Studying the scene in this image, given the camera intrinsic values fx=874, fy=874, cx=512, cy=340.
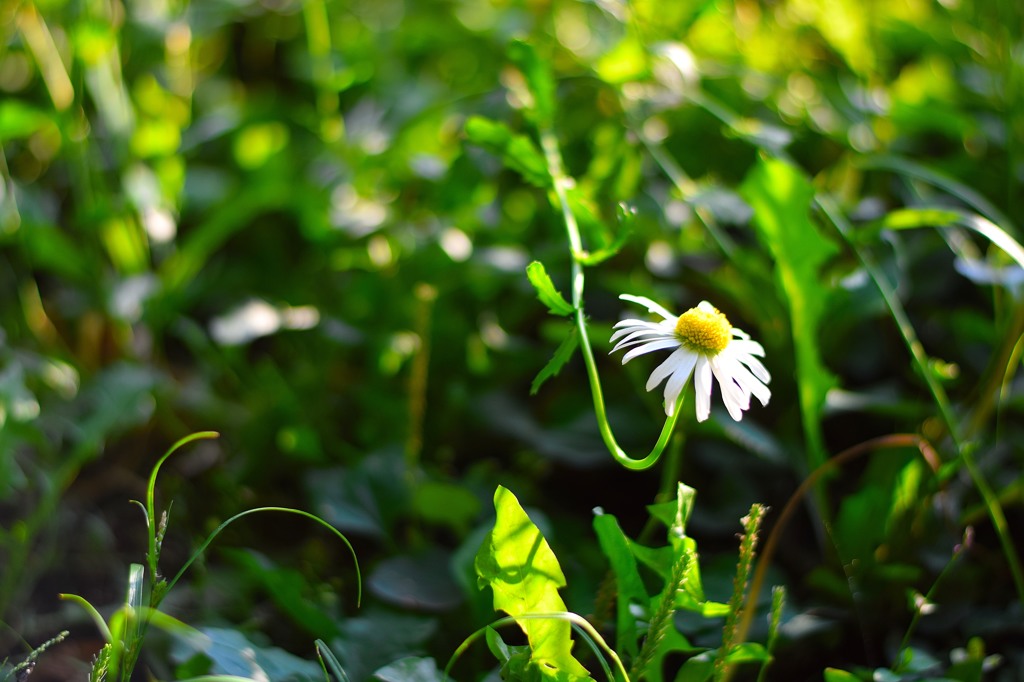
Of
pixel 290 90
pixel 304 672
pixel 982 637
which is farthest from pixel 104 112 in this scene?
pixel 982 637

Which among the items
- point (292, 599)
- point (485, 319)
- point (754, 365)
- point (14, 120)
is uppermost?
point (14, 120)

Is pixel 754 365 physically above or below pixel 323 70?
below

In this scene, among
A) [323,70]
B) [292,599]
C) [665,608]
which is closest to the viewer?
[665,608]

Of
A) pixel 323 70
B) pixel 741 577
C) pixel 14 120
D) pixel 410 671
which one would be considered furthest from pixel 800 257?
pixel 14 120

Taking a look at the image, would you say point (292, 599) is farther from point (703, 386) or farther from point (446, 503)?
point (703, 386)

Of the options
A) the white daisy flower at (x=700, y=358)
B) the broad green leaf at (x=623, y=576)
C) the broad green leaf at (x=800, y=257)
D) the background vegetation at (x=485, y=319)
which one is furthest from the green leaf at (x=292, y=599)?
the broad green leaf at (x=800, y=257)

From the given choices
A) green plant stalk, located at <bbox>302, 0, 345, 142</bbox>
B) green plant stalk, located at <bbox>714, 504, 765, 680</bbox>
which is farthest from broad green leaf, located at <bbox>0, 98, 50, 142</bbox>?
green plant stalk, located at <bbox>714, 504, 765, 680</bbox>

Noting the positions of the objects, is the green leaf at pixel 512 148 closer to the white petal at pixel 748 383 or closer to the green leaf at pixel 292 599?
the white petal at pixel 748 383
